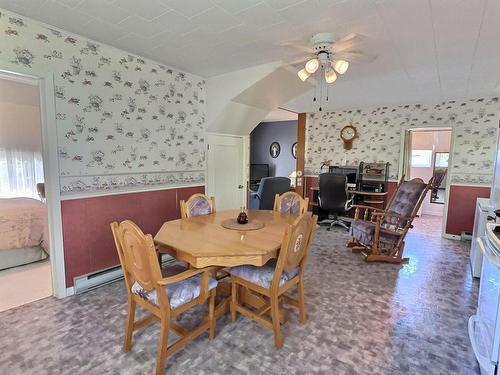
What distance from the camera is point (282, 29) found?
7.25 feet

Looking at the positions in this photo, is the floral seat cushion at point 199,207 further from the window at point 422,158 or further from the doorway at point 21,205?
the window at point 422,158

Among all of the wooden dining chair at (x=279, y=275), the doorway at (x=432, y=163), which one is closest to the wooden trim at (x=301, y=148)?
the doorway at (x=432, y=163)

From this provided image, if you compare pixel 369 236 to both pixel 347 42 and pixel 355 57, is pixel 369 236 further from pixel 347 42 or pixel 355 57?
pixel 347 42

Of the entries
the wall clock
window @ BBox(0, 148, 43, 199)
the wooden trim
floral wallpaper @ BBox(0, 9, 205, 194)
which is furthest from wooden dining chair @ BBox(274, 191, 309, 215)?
window @ BBox(0, 148, 43, 199)

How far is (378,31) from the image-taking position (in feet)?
7.22

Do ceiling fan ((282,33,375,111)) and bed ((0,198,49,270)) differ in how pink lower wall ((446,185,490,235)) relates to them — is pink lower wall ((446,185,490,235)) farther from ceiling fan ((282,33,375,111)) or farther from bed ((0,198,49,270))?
bed ((0,198,49,270))

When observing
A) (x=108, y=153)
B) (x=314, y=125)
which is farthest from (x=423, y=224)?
(x=108, y=153)

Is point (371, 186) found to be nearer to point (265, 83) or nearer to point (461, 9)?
point (265, 83)

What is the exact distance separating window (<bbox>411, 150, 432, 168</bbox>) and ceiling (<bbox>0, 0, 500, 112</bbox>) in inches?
140

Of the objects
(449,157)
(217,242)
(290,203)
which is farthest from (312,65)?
(449,157)

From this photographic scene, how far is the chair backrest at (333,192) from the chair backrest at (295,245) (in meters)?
2.75

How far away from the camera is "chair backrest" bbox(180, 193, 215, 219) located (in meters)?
2.76

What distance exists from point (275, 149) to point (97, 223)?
246 inches

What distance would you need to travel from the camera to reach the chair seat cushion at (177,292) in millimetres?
1686
